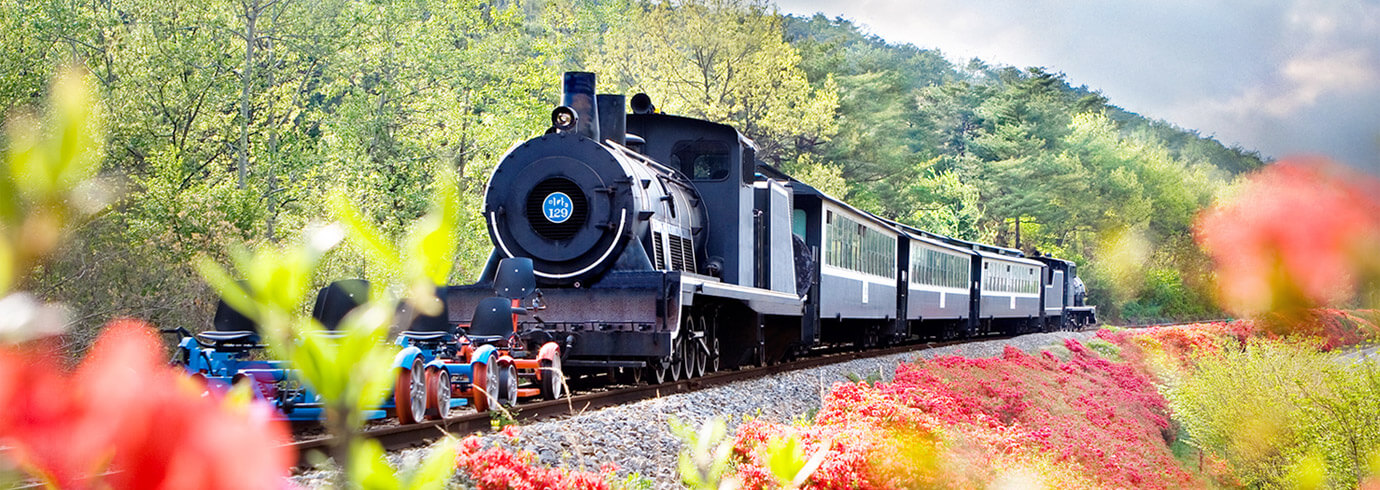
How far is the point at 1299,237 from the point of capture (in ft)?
9.16

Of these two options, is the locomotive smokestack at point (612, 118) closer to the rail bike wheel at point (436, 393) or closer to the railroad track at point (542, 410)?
the railroad track at point (542, 410)

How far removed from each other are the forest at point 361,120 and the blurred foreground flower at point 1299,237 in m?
0.42

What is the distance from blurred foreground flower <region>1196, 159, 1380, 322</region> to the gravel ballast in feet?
7.88

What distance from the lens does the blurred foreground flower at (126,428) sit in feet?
2.99

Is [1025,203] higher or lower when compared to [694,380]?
higher

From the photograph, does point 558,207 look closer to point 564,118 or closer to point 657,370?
point 564,118

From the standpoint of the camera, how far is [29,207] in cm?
97

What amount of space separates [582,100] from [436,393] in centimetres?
533

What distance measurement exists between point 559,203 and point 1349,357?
9690mm

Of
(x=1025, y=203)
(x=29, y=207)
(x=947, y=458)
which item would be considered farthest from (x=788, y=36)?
(x=29, y=207)

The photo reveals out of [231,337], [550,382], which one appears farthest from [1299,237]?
[550,382]

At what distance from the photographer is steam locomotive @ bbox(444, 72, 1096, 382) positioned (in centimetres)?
1345

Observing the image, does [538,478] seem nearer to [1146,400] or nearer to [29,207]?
[29,207]

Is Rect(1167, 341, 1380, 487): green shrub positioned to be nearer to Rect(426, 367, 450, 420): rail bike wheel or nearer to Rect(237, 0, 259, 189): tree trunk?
Rect(426, 367, 450, 420): rail bike wheel
